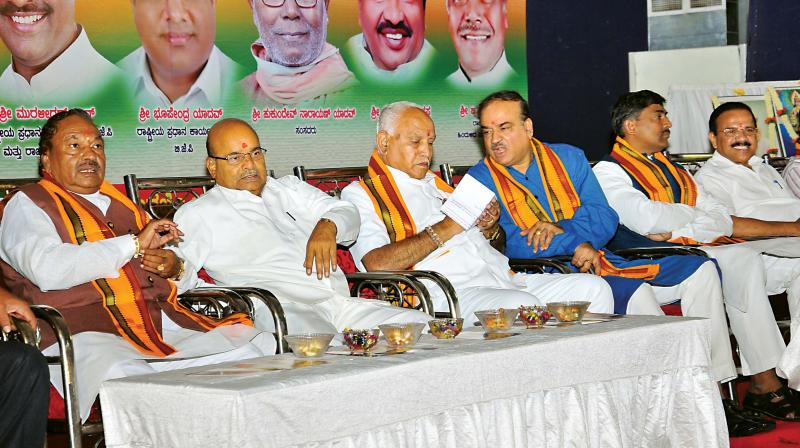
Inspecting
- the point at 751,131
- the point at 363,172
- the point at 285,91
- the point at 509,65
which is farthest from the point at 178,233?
the point at 509,65

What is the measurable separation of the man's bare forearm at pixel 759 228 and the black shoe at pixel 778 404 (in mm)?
904

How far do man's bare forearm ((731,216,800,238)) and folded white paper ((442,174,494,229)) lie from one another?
71.0 inches

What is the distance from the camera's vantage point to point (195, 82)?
6.10 metres

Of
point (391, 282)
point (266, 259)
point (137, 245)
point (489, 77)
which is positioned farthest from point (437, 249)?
point (489, 77)

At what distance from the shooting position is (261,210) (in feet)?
14.4


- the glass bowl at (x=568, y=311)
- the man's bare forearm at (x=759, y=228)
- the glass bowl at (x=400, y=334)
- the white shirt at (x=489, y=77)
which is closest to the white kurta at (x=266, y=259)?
the glass bowl at (x=568, y=311)

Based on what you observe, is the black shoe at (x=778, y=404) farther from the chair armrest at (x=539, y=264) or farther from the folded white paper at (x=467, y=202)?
the folded white paper at (x=467, y=202)

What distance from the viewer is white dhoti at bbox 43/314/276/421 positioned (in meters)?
3.31

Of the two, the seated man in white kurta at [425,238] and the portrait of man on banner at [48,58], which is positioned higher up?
the portrait of man on banner at [48,58]

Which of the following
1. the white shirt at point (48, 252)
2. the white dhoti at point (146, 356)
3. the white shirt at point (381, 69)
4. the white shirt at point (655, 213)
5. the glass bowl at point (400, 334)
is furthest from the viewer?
the white shirt at point (381, 69)

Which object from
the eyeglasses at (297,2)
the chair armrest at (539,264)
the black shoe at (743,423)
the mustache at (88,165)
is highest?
the eyeglasses at (297,2)

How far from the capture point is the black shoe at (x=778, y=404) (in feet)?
15.4

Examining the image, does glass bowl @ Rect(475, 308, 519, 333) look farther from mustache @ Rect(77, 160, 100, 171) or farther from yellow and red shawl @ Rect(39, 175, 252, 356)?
mustache @ Rect(77, 160, 100, 171)

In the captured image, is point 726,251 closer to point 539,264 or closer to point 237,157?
point 539,264
